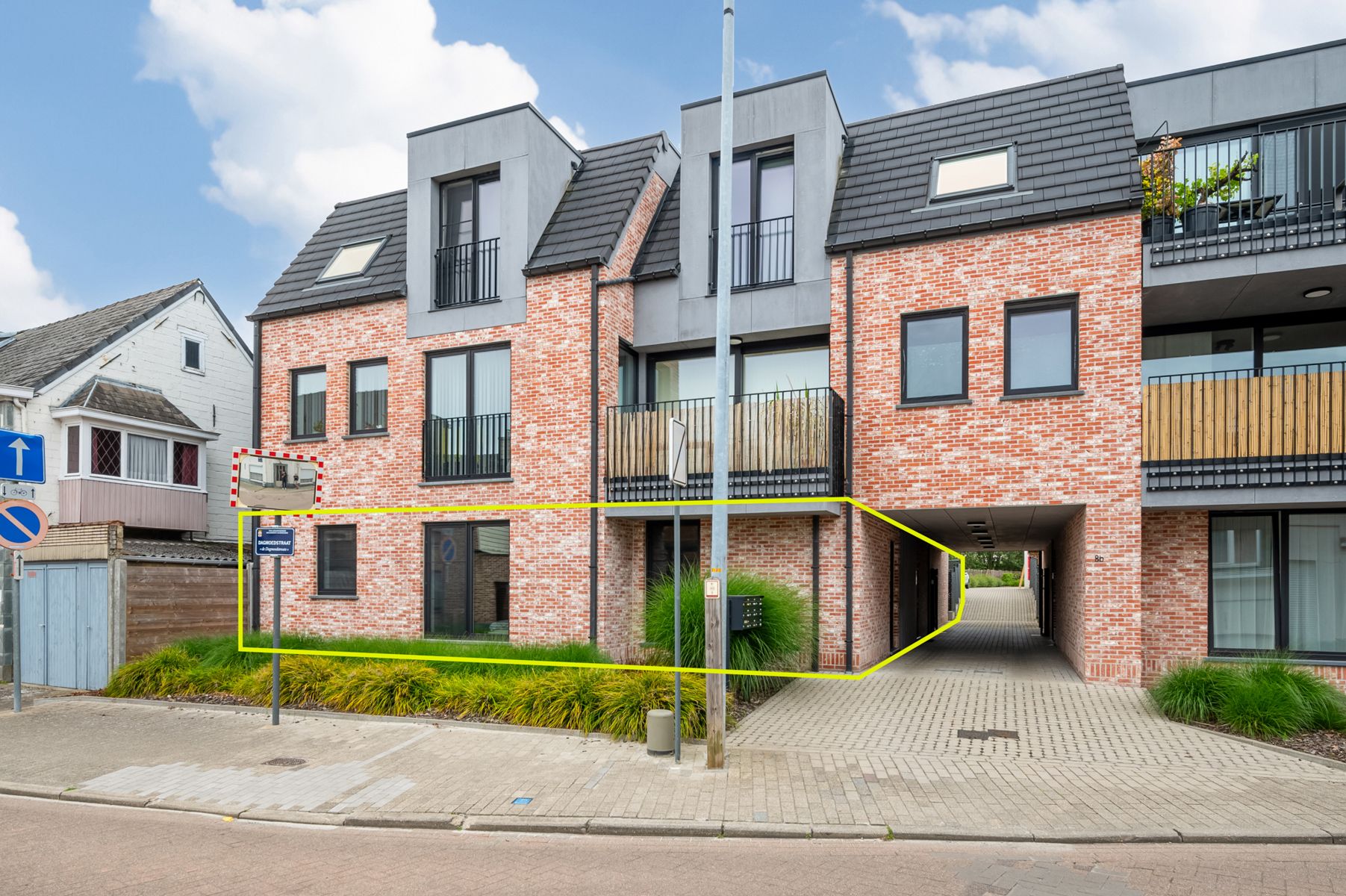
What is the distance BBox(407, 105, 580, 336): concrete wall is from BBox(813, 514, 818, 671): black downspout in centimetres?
582

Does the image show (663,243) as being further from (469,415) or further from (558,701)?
(558,701)

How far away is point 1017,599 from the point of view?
3478 cm

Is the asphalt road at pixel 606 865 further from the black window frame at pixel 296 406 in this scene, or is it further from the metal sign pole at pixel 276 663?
the black window frame at pixel 296 406

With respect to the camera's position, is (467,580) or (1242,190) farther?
(467,580)

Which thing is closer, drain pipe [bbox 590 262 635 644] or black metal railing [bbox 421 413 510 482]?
drain pipe [bbox 590 262 635 644]

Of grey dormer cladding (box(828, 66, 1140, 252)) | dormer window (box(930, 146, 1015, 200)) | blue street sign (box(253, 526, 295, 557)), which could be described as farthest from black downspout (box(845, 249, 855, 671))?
blue street sign (box(253, 526, 295, 557))

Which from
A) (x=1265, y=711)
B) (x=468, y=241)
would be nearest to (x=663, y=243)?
(x=468, y=241)

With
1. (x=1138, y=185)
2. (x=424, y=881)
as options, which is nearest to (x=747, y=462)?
(x=1138, y=185)

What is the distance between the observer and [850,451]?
42.7 feet

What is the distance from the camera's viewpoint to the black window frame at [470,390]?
14750mm

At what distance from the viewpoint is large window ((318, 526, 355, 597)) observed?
15.8 metres

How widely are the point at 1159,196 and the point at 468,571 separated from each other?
11572mm

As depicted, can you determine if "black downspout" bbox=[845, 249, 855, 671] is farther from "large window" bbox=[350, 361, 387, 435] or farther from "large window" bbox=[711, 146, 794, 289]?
"large window" bbox=[350, 361, 387, 435]

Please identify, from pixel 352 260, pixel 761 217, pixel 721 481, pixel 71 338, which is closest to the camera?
pixel 721 481
